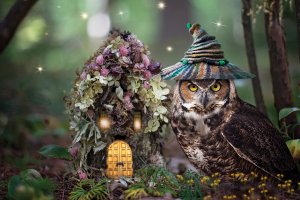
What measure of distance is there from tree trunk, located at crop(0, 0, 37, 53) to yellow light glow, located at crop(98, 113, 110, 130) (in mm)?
2477

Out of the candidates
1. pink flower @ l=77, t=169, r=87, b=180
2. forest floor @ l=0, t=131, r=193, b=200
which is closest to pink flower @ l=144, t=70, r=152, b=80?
forest floor @ l=0, t=131, r=193, b=200

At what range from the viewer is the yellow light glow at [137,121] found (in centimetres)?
494

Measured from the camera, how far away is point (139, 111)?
16.4 ft

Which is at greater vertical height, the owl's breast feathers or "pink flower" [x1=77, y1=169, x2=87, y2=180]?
the owl's breast feathers

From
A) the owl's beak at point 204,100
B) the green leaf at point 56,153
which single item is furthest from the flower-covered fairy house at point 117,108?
the owl's beak at point 204,100

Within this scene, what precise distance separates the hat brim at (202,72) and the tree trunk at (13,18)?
2.88 meters

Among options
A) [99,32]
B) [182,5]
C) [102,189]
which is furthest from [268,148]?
[182,5]

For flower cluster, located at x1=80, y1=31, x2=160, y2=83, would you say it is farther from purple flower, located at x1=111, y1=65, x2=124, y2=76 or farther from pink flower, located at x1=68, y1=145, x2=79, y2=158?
pink flower, located at x1=68, y1=145, x2=79, y2=158

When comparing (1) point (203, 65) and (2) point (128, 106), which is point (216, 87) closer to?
(1) point (203, 65)

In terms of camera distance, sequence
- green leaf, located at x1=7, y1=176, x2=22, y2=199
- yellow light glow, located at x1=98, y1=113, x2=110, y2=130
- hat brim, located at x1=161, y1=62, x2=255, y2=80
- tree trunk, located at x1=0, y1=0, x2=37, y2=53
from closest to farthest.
Answer: green leaf, located at x1=7, y1=176, x2=22, y2=199, hat brim, located at x1=161, y1=62, x2=255, y2=80, yellow light glow, located at x1=98, y1=113, x2=110, y2=130, tree trunk, located at x1=0, y1=0, x2=37, y2=53

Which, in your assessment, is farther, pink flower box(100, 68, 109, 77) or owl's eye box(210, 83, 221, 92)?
pink flower box(100, 68, 109, 77)

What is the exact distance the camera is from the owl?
4.37 meters

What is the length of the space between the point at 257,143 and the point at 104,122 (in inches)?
57.8

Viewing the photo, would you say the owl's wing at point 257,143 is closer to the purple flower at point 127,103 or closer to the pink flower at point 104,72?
the purple flower at point 127,103
